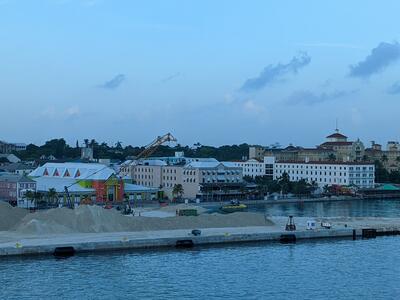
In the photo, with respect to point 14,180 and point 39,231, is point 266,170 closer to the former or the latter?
point 14,180

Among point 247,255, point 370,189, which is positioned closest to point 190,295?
point 247,255

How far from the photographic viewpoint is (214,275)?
1888cm

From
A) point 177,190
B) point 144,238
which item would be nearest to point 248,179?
point 177,190

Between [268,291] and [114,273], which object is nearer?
[268,291]

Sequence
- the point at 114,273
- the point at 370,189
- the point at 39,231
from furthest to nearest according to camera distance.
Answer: the point at 370,189 < the point at 39,231 < the point at 114,273

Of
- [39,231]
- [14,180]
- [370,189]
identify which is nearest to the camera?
[39,231]

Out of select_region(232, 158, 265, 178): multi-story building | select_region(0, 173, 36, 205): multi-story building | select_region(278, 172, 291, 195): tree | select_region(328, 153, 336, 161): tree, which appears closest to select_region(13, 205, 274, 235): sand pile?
select_region(0, 173, 36, 205): multi-story building

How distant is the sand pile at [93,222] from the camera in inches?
987

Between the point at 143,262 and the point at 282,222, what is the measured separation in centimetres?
1094

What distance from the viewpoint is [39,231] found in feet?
81.0

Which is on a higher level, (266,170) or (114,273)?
(266,170)

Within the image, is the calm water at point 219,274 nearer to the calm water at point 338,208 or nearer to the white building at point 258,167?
the calm water at point 338,208

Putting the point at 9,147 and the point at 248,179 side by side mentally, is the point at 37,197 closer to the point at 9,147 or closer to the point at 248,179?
the point at 248,179

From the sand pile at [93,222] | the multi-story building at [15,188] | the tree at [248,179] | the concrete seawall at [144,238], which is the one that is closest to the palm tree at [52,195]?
the multi-story building at [15,188]
